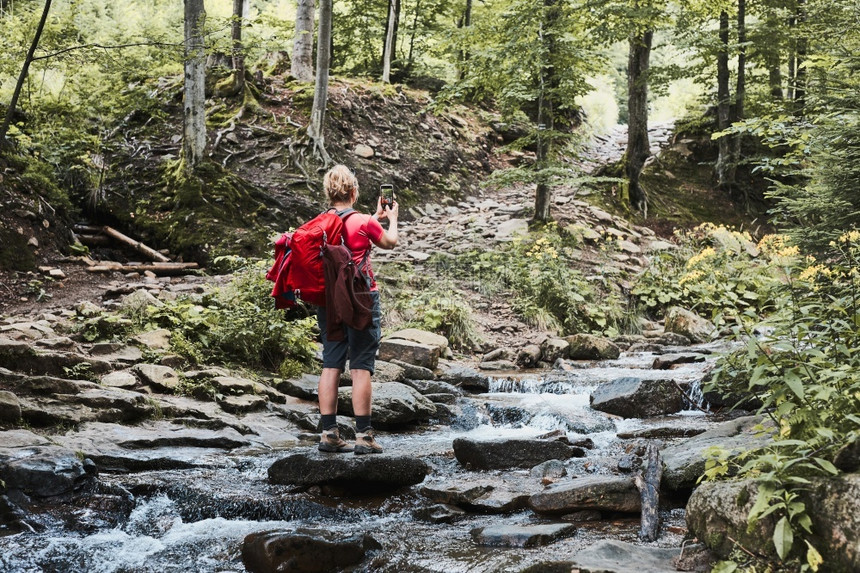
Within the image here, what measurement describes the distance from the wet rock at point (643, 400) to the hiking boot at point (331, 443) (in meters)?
3.86

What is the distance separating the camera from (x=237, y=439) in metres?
6.61

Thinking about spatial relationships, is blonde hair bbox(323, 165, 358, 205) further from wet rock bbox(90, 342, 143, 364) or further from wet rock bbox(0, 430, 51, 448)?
wet rock bbox(90, 342, 143, 364)

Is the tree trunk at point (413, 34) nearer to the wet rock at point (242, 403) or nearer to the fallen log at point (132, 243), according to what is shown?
the fallen log at point (132, 243)

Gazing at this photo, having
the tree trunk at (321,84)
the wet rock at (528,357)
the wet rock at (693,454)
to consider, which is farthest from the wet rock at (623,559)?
the tree trunk at (321,84)

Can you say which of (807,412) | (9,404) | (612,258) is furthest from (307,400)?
(612,258)

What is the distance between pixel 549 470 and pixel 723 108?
1699 cm

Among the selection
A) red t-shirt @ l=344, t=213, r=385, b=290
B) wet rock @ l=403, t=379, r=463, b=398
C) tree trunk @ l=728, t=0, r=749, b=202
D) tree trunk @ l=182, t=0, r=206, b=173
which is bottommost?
wet rock @ l=403, t=379, r=463, b=398

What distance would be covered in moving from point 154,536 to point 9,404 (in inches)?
85.5

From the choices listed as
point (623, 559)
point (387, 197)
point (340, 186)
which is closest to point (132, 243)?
point (340, 186)

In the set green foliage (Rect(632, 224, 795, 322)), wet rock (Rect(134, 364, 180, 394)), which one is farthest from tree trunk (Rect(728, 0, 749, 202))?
wet rock (Rect(134, 364, 180, 394))

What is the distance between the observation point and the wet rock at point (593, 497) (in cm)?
479

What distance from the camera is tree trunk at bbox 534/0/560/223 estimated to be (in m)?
15.1

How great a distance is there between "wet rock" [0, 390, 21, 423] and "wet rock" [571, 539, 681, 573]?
185 inches

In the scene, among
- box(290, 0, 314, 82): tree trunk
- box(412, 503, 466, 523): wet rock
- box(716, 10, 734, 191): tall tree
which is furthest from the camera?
box(716, 10, 734, 191): tall tree
